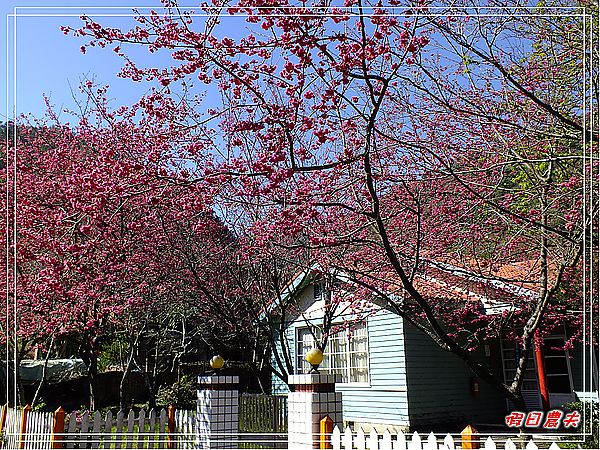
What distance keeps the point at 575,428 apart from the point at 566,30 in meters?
3.91

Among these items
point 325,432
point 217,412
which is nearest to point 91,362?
point 217,412

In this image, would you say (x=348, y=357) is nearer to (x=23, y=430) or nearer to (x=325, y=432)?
(x=23, y=430)

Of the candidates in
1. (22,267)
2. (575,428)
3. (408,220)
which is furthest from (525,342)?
(22,267)

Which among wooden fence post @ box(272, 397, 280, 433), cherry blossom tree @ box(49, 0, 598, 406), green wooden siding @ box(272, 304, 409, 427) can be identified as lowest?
wooden fence post @ box(272, 397, 280, 433)

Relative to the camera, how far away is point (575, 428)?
6.14m

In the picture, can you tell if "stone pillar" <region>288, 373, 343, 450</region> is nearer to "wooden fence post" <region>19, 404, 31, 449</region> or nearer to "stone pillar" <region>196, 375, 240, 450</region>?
"stone pillar" <region>196, 375, 240, 450</region>

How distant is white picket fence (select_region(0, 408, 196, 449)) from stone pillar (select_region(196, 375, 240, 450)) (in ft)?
0.83

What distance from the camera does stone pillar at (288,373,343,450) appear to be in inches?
170

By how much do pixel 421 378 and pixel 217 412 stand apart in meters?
4.50

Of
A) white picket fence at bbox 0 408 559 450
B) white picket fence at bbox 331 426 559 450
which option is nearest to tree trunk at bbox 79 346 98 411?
white picket fence at bbox 0 408 559 450

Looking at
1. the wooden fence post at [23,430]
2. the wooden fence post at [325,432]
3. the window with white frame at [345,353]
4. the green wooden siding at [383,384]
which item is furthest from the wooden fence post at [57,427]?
the window with white frame at [345,353]

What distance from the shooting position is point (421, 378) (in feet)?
32.1

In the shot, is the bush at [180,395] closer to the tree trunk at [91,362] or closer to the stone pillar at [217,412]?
the tree trunk at [91,362]

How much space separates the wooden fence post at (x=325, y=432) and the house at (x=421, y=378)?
16.4 feet
